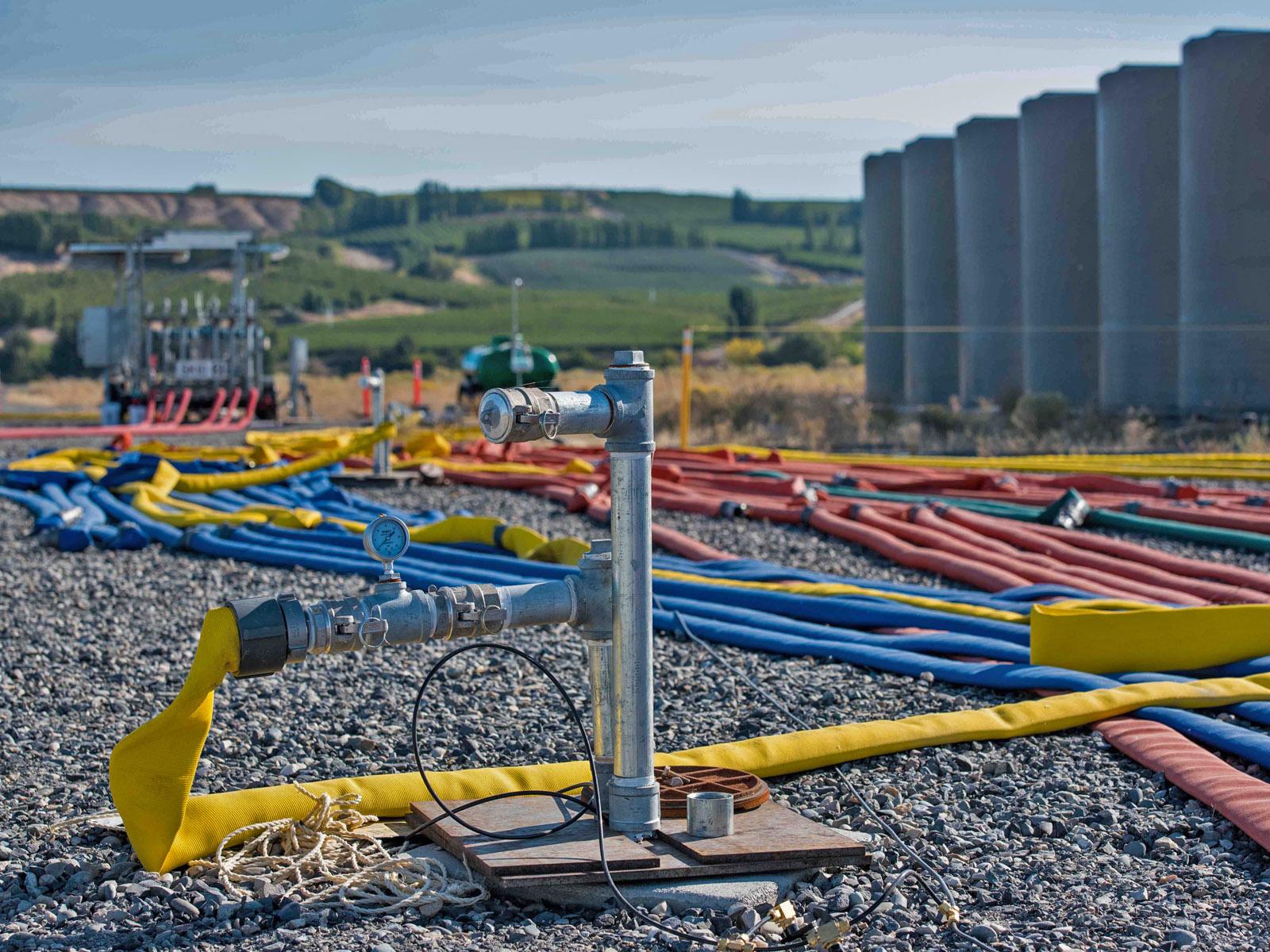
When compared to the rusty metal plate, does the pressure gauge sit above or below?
above

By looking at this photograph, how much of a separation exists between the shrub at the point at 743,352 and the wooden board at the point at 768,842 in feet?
145

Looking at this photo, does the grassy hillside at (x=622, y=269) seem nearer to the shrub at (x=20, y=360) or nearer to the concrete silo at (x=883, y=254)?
the shrub at (x=20, y=360)

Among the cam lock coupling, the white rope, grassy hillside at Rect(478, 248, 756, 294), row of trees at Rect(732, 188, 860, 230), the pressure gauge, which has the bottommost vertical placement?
the white rope

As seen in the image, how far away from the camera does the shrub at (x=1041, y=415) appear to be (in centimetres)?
1872

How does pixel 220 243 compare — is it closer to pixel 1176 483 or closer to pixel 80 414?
pixel 80 414

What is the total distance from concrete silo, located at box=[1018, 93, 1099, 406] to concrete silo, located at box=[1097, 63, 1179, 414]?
7.70ft

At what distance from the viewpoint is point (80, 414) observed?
2633cm

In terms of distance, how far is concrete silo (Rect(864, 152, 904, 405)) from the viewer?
3119cm

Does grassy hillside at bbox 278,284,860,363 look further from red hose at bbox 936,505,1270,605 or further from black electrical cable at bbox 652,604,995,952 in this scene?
black electrical cable at bbox 652,604,995,952

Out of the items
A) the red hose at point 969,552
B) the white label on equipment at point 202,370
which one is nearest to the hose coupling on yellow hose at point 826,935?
the red hose at point 969,552

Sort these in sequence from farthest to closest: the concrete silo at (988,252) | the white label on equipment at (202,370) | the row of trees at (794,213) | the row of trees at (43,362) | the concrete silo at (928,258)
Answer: the row of trees at (794,213)
the row of trees at (43,362)
the concrete silo at (928,258)
the concrete silo at (988,252)
the white label on equipment at (202,370)

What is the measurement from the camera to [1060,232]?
2258 cm

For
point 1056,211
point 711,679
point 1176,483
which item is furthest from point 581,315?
point 711,679

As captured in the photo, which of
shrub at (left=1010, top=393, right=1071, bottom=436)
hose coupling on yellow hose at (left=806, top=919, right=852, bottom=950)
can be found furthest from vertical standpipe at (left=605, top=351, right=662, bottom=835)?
shrub at (left=1010, top=393, right=1071, bottom=436)
